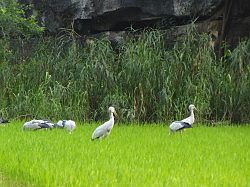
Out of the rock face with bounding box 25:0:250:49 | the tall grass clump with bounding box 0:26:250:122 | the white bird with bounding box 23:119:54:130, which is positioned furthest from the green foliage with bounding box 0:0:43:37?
the white bird with bounding box 23:119:54:130

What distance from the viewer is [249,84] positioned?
1288 cm

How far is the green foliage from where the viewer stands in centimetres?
1487

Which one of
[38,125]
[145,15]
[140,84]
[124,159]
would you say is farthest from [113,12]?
[124,159]

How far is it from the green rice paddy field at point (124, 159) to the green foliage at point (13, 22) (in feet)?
18.2

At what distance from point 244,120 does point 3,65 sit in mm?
6820

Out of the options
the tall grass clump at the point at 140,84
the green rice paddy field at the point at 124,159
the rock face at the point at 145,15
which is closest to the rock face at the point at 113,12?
the rock face at the point at 145,15

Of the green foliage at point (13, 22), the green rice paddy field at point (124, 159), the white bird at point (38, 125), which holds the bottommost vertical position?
the white bird at point (38, 125)

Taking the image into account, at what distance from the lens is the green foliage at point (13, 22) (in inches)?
585

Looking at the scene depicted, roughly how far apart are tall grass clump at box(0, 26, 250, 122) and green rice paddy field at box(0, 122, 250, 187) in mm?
2644

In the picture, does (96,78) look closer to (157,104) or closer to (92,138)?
(157,104)

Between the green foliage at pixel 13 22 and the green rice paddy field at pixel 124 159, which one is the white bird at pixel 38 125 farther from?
the green foliage at pixel 13 22

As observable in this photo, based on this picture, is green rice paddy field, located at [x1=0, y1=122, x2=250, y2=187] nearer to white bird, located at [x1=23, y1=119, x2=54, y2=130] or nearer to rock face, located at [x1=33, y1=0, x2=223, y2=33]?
white bird, located at [x1=23, y1=119, x2=54, y2=130]

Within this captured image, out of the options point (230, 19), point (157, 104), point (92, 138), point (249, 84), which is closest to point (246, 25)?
point (230, 19)

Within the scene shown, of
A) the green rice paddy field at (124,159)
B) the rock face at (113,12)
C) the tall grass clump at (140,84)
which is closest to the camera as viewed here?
the green rice paddy field at (124,159)
